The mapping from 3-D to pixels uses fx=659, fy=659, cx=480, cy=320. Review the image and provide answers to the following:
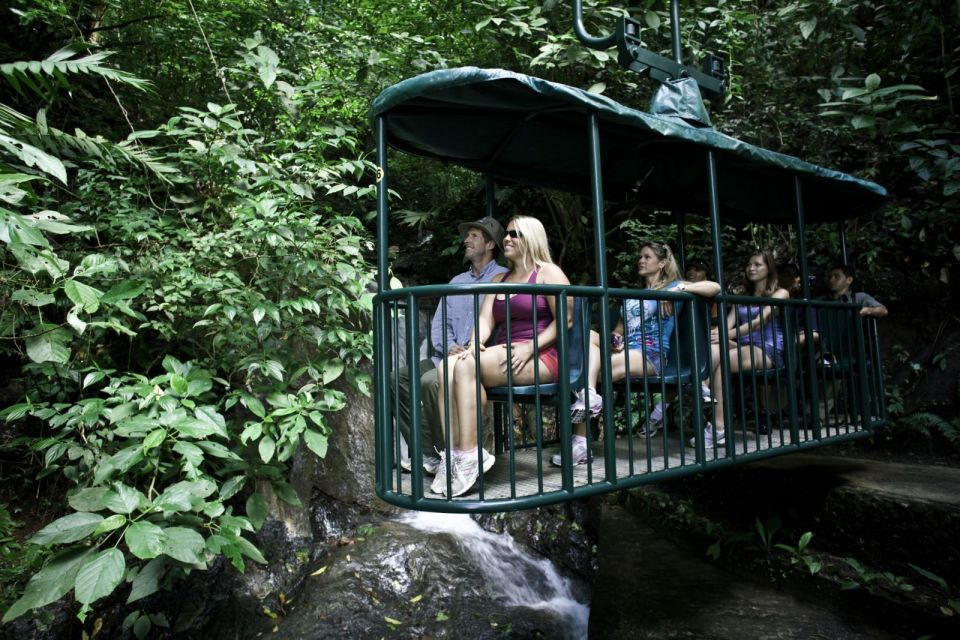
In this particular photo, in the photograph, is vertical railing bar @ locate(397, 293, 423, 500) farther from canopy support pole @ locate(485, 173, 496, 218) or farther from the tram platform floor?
canopy support pole @ locate(485, 173, 496, 218)

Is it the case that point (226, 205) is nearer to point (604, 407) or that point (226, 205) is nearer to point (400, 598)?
point (400, 598)

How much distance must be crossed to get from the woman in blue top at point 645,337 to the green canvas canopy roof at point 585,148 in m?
0.73

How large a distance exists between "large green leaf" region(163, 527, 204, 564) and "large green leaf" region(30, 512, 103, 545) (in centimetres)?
34

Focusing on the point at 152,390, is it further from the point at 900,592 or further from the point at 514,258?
the point at 900,592

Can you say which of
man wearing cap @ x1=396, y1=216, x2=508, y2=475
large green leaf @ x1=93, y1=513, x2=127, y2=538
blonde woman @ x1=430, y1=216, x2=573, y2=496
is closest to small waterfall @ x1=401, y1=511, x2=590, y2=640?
man wearing cap @ x1=396, y1=216, x2=508, y2=475

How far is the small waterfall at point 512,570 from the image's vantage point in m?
5.07

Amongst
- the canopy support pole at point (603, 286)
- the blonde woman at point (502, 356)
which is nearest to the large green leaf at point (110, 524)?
the blonde woman at point (502, 356)

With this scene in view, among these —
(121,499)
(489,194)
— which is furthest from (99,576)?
(489,194)

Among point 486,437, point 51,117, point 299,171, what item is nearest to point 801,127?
point 486,437

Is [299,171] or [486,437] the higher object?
[299,171]

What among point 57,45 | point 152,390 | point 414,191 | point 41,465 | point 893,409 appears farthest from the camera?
point 414,191

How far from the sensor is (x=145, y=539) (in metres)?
2.70

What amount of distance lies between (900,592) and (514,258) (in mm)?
3454

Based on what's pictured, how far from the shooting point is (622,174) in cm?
482
